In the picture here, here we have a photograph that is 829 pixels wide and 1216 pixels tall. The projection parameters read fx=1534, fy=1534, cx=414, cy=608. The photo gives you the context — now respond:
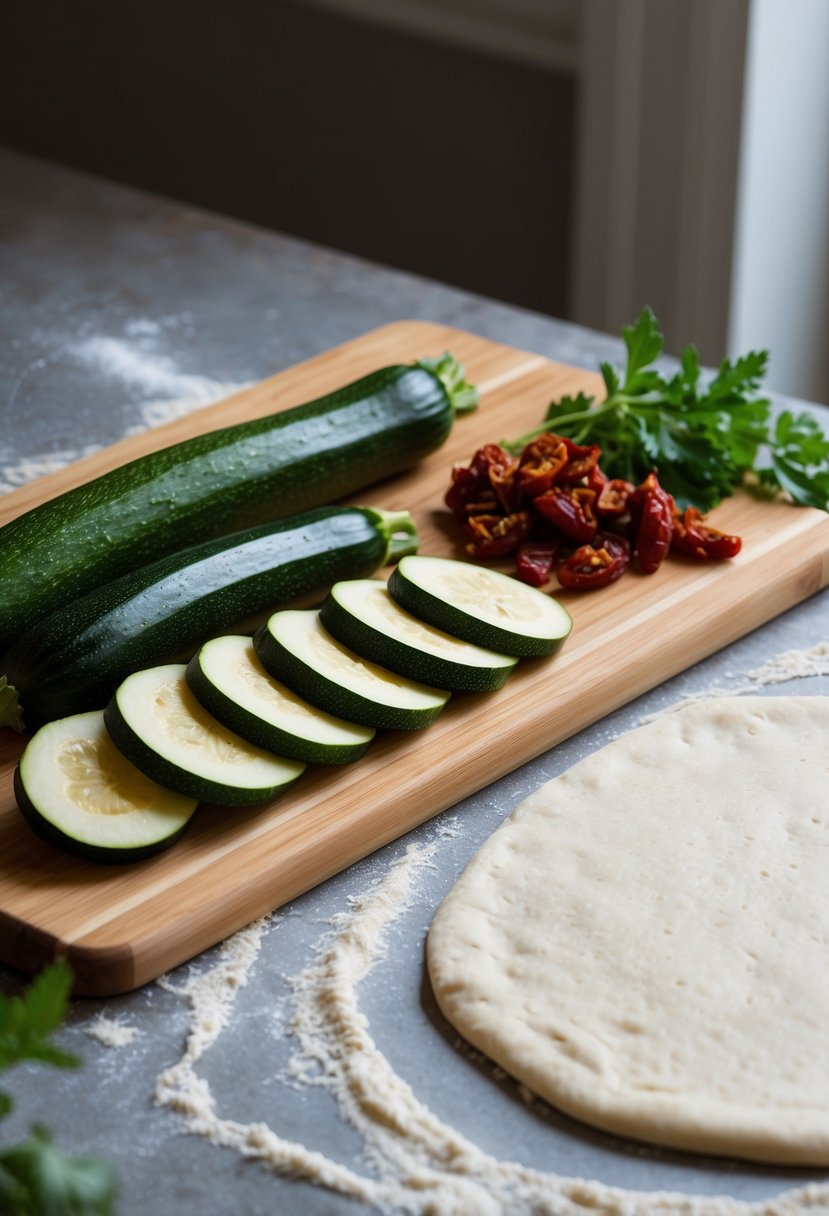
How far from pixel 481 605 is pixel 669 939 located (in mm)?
669

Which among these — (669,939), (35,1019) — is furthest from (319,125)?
(35,1019)

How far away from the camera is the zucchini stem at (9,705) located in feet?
6.95

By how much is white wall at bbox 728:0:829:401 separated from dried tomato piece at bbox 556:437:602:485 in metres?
1.81

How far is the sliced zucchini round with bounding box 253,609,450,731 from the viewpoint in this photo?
207 centimetres

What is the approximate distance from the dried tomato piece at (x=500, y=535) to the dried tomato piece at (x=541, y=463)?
0.16 feet

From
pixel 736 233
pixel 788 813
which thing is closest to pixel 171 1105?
pixel 788 813

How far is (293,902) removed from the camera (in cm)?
198

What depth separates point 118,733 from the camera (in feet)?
6.43

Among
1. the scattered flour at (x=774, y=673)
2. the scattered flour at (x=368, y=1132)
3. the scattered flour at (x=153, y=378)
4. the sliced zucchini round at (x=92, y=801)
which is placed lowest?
the scattered flour at (x=368, y=1132)

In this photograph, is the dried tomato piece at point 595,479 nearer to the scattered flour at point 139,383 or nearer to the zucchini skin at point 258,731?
the zucchini skin at point 258,731

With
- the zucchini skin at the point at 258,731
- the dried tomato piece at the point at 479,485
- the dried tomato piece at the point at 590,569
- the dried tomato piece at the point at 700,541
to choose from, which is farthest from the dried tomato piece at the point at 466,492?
the zucchini skin at the point at 258,731

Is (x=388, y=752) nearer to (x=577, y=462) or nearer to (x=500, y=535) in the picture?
(x=500, y=535)

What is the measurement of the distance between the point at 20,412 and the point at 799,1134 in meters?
2.29

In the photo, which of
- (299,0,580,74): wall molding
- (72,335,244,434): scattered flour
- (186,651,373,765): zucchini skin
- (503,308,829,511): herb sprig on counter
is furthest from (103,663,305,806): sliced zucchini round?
(299,0,580,74): wall molding
